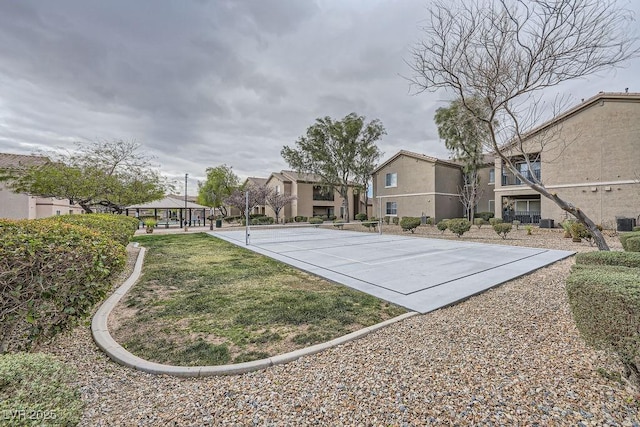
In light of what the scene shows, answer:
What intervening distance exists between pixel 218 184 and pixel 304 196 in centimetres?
1362

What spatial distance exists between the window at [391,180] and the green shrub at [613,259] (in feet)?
80.6

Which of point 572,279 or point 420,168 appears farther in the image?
point 420,168

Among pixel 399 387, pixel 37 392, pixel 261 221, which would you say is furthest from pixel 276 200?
pixel 37 392

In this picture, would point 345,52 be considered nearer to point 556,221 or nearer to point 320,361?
point 320,361

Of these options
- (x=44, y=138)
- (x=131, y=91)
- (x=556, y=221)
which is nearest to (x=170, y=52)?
(x=131, y=91)

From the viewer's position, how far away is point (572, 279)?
2.81m

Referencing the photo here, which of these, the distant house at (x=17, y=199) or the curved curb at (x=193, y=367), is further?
A: the distant house at (x=17, y=199)

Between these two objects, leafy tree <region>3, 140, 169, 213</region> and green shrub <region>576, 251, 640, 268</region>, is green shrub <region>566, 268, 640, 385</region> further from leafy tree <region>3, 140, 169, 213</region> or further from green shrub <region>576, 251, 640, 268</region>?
leafy tree <region>3, 140, 169, 213</region>

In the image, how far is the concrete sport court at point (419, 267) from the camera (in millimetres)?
5656

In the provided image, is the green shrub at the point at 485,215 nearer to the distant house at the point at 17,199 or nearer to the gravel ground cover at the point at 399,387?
the gravel ground cover at the point at 399,387

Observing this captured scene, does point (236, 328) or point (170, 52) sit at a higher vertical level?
point (170, 52)

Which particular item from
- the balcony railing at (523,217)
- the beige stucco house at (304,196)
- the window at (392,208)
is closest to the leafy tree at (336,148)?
the window at (392,208)

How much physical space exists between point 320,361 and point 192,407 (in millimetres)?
1349

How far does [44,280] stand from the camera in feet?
9.36
